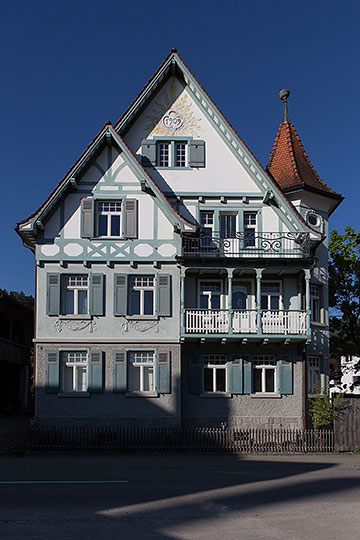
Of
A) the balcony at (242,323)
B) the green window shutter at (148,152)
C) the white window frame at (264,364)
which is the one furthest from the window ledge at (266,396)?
the green window shutter at (148,152)

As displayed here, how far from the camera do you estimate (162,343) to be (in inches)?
973

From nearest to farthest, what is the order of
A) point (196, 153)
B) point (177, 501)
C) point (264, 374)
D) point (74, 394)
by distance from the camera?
point (177, 501)
point (74, 394)
point (264, 374)
point (196, 153)

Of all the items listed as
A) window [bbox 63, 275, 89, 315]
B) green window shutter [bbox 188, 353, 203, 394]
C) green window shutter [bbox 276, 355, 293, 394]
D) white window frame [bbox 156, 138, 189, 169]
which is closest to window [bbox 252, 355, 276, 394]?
green window shutter [bbox 276, 355, 293, 394]

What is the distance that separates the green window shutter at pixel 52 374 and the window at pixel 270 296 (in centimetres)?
885

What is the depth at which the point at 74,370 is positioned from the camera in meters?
24.8

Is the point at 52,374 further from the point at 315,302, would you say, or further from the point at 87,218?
the point at 315,302

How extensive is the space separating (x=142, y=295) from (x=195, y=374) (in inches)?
153

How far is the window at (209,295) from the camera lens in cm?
2603

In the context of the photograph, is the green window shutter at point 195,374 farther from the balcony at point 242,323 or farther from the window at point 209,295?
the window at point 209,295

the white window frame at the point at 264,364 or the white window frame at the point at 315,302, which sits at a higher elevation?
the white window frame at the point at 315,302

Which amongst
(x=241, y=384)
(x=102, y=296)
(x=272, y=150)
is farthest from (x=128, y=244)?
(x=272, y=150)

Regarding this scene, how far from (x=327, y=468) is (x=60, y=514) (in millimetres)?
10064

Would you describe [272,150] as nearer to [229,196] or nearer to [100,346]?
[229,196]

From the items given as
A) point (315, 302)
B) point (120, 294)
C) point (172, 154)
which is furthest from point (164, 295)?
point (315, 302)
